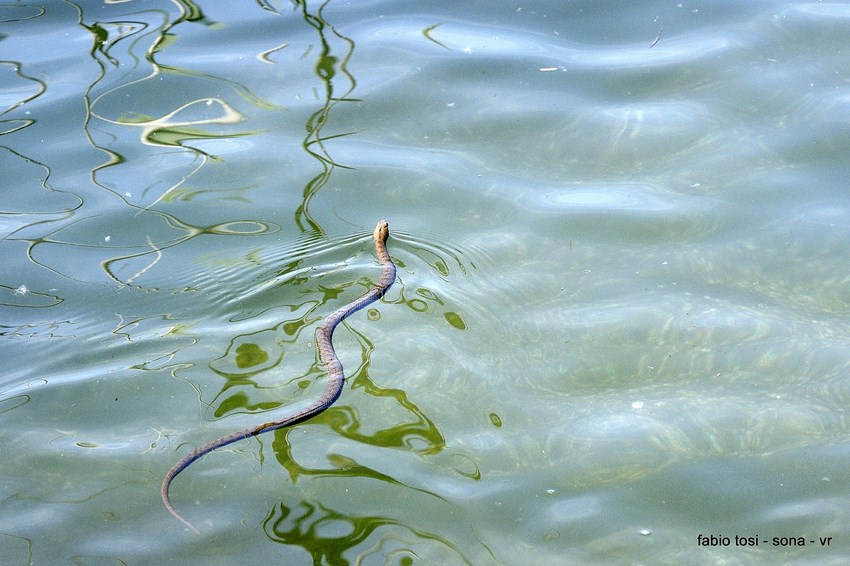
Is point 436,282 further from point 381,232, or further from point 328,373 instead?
point 328,373

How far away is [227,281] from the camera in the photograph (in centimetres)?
536

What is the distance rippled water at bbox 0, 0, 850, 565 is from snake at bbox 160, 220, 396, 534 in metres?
0.05

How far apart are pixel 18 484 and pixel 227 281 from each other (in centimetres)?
167

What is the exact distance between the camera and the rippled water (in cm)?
398

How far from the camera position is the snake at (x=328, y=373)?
4173 mm

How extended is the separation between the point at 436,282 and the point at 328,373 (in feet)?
3.36

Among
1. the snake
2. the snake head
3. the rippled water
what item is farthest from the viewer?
the snake head

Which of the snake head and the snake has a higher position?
the snake head

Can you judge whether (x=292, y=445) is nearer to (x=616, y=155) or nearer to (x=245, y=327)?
(x=245, y=327)

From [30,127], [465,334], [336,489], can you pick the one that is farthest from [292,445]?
[30,127]

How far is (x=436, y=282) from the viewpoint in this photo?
5375mm

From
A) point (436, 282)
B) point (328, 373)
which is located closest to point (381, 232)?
point (436, 282)

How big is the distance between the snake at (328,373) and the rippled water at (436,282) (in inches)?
2.1

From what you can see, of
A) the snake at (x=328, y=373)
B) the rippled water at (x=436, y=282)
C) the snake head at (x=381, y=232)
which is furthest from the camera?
the snake head at (x=381, y=232)
